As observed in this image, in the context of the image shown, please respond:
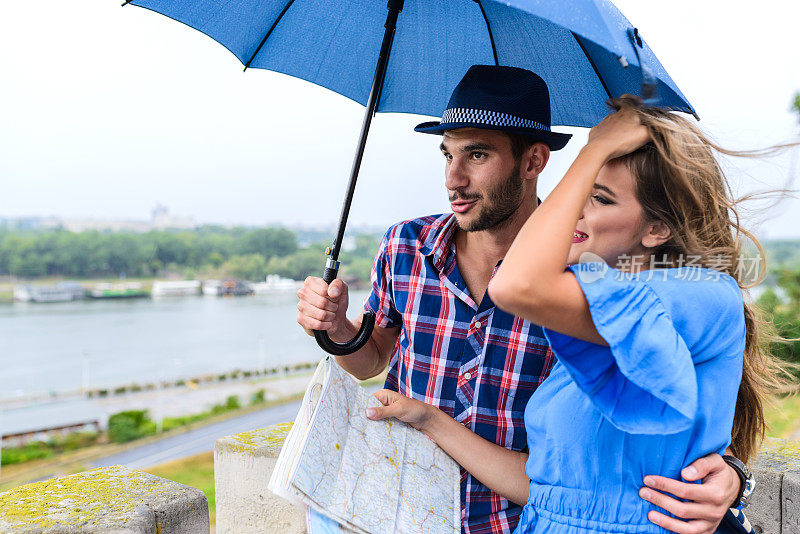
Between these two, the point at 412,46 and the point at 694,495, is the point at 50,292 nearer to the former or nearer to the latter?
the point at 412,46

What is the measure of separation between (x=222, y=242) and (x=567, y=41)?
47.2m

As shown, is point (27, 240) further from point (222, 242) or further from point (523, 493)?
point (523, 493)

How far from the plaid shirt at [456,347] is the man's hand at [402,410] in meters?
0.17

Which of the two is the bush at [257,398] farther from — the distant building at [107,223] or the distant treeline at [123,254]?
the distant building at [107,223]

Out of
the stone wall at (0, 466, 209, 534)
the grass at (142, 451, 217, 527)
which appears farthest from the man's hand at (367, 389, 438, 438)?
the grass at (142, 451, 217, 527)

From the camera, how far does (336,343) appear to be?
161 cm

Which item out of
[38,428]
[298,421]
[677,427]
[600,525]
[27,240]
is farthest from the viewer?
[27,240]

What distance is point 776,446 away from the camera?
1735 mm

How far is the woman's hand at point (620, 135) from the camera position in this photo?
107 cm

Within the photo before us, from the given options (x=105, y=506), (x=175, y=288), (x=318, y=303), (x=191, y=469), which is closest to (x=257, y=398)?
(x=191, y=469)

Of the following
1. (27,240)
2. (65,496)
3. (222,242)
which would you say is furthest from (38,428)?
(65,496)

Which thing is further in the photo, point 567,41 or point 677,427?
point 567,41

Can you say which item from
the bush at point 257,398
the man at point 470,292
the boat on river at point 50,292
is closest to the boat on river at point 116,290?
the boat on river at point 50,292

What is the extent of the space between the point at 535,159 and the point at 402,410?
2.79 ft
